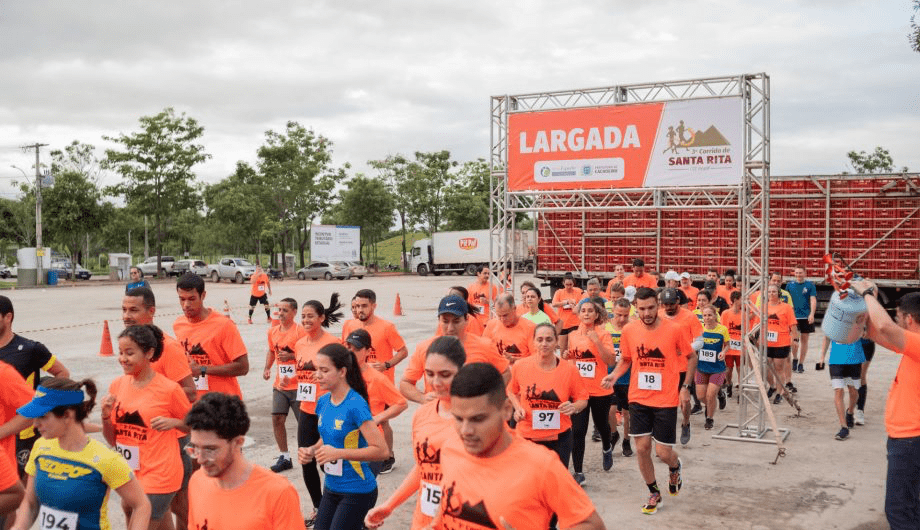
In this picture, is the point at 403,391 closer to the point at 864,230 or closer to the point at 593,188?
the point at 593,188

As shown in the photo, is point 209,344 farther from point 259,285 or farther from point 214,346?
point 259,285

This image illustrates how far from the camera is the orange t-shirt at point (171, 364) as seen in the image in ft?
16.6

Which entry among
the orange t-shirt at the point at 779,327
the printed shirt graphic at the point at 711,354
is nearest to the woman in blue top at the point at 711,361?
the printed shirt graphic at the point at 711,354

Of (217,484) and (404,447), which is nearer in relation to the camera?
(217,484)

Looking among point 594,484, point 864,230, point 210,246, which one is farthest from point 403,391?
point 210,246

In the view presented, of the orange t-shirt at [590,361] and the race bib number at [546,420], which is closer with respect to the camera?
the race bib number at [546,420]

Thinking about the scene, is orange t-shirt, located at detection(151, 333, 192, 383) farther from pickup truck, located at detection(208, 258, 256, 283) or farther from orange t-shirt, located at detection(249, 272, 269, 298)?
pickup truck, located at detection(208, 258, 256, 283)

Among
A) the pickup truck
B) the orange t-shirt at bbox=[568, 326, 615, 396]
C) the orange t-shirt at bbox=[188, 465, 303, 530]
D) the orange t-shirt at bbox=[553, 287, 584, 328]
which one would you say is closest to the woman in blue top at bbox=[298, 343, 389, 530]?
the orange t-shirt at bbox=[188, 465, 303, 530]

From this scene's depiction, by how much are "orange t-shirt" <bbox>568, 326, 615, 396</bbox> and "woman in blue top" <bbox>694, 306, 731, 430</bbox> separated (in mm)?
2017

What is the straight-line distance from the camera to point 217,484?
3141 millimetres

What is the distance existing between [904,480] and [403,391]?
134 inches

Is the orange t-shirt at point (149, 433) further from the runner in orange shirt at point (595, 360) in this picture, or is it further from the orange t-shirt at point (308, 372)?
the runner in orange shirt at point (595, 360)

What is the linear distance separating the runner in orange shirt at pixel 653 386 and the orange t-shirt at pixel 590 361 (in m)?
0.85

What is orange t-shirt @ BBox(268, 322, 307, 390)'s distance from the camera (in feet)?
24.1
